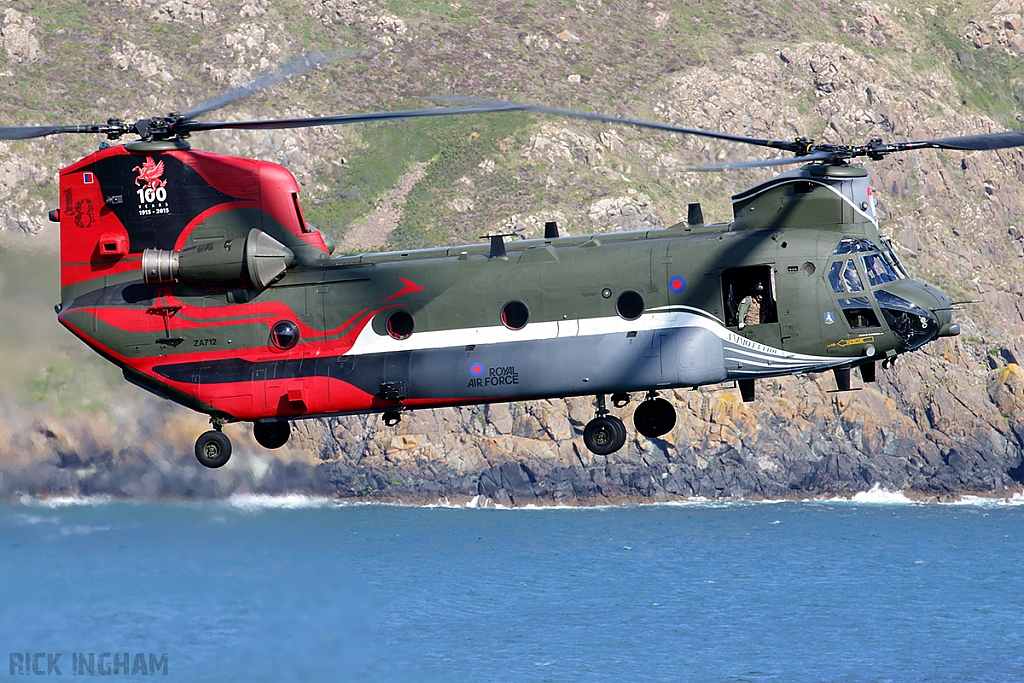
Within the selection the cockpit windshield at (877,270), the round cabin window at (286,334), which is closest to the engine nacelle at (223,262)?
the round cabin window at (286,334)

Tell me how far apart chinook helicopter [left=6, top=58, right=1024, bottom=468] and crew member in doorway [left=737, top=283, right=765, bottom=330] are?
4 centimetres

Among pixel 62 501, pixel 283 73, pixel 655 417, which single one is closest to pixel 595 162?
pixel 62 501

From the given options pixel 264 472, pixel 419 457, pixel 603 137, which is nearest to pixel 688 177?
pixel 603 137

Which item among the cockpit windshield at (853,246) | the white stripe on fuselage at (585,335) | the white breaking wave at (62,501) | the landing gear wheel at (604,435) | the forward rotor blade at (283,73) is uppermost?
the forward rotor blade at (283,73)

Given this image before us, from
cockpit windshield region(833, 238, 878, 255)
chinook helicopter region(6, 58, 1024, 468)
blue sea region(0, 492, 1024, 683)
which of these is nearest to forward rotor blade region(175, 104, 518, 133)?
chinook helicopter region(6, 58, 1024, 468)

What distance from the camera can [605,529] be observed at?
174875 mm

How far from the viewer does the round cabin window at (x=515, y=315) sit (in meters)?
27.1

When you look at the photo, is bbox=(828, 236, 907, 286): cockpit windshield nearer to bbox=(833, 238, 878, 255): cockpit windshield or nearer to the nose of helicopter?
bbox=(833, 238, 878, 255): cockpit windshield

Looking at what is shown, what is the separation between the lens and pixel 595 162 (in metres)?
165

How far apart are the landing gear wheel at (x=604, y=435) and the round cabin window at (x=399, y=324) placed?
4245 millimetres

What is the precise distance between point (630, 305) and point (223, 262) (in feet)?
28.7

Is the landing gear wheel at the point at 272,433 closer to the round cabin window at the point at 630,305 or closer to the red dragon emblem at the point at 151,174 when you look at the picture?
the red dragon emblem at the point at 151,174

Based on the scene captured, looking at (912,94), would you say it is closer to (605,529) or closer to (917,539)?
(917,539)

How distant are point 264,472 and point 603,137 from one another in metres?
79.1
